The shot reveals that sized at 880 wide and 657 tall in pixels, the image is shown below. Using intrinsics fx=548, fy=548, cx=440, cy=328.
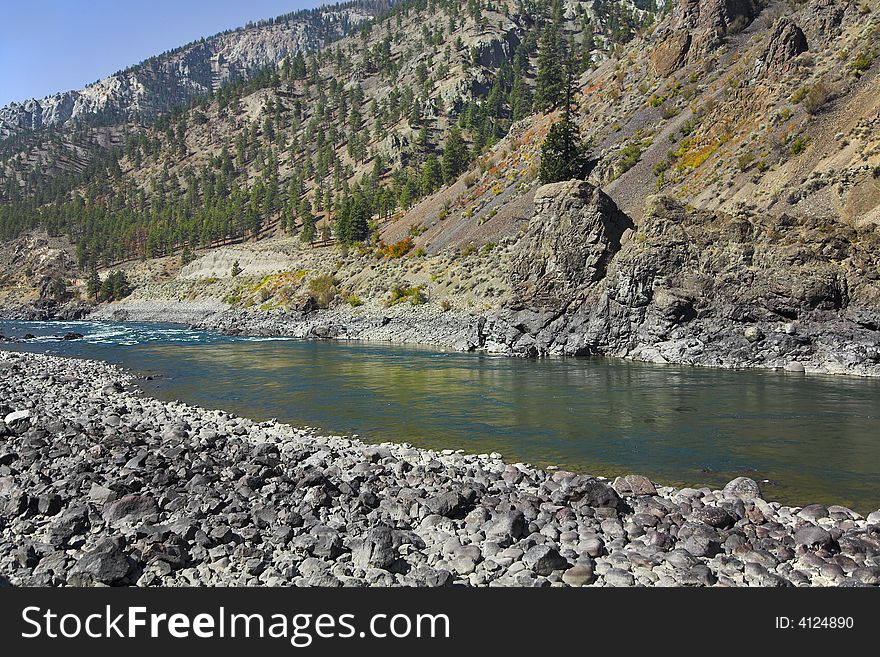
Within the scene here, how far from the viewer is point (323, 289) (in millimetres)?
70250

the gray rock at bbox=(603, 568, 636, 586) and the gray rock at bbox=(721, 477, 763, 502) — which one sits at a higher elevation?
the gray rock at bbox=(603, 568, 636, 586)

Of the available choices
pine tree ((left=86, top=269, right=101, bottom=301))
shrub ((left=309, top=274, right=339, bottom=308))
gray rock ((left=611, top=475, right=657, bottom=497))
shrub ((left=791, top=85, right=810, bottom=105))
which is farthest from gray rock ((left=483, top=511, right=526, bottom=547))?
pine tree ((left=86, top=269, right=101, bottom=301))

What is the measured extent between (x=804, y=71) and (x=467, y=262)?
39.1 m

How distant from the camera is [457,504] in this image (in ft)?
34.3

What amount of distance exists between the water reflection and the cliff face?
295 centimetres

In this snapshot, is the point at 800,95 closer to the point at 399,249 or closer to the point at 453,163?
the point at 399,249

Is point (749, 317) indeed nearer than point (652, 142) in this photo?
Yes

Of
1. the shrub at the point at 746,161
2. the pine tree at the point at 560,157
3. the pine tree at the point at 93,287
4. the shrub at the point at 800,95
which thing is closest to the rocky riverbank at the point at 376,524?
the shrub at the point at 746,161

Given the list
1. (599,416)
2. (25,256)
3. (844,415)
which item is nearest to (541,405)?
(599,416)

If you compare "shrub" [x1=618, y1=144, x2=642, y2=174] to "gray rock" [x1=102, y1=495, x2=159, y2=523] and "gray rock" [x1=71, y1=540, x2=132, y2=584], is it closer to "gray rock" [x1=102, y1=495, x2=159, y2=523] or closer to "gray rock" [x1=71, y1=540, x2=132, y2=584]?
"gray rock" [x1=102, y1=495, x2=159, y2=523]

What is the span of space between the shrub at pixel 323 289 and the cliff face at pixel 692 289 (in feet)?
103

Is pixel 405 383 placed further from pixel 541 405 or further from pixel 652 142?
pixel 652 142

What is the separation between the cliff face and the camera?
29.6 meters

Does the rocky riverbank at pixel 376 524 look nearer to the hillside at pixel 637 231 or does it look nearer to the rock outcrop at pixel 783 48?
the hillside at pixel 637 231
